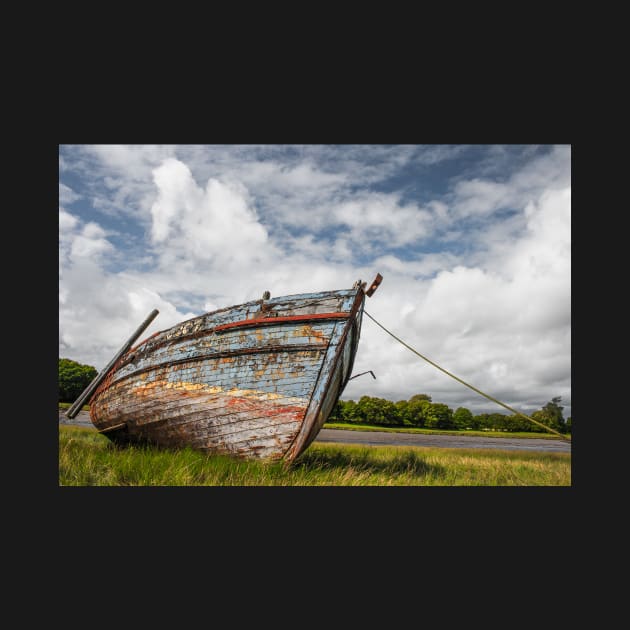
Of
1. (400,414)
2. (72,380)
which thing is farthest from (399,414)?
(72,380)

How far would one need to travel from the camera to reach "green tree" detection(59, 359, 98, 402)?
780 inches

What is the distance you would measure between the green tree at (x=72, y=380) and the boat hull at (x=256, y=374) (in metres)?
15.6

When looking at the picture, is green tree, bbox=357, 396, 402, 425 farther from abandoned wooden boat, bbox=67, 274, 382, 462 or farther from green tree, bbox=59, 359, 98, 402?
abandoned wooden boat, bbox=67, 274, 382, 462

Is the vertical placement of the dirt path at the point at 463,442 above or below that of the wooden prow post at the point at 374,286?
below

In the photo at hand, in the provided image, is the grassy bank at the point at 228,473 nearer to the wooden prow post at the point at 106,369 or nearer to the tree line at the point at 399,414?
the wooden prow post at the point at 106,369

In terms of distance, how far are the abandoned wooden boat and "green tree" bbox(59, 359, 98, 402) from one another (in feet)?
51.1

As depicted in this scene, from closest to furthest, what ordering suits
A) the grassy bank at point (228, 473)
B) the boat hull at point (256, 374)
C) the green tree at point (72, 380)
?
the grassy bank at point (228, 473)
the boat hull at point (256, 374)
the green tree at point (72, 380)

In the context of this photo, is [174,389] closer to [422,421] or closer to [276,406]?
[276,406]

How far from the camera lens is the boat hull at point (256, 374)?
18.3 feet

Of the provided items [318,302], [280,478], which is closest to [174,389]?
[280,478]

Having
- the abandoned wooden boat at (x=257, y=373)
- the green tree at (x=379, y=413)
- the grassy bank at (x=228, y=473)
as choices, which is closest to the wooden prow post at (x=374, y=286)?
the abandoned wooden boat at (x=257, y=373)

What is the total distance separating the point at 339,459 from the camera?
827 cm

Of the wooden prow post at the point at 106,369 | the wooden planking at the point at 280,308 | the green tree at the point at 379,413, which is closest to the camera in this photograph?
the wooden planking at the point at 280,308

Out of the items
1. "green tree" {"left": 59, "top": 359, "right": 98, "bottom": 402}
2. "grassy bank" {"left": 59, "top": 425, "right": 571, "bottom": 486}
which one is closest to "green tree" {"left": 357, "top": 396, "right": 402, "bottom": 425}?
"green tree" {"left": 59, "top": 359, "right": 98, "bottom": 402}
